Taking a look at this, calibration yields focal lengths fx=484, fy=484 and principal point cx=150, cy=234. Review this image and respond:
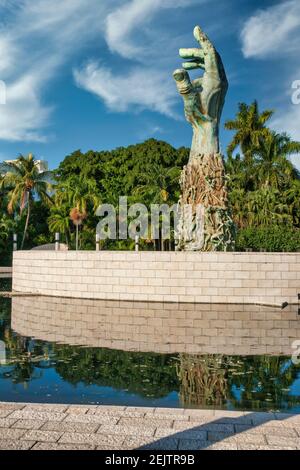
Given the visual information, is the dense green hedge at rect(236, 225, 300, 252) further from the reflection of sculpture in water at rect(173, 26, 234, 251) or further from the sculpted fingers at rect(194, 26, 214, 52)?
the sculpted fingers at rect(194, 26, 214, 52)

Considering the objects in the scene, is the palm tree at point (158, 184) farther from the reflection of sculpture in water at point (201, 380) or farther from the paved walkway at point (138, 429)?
the paved walkway at point (138, 429)

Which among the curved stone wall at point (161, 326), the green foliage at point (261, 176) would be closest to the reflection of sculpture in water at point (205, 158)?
the curved stone wall at point (161, 326)

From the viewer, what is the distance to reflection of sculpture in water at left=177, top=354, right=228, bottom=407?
6.43m

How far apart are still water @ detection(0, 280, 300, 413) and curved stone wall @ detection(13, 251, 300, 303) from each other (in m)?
1.18

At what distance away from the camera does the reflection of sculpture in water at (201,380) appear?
6434 mm

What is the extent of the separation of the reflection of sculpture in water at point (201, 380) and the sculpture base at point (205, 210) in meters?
9.15

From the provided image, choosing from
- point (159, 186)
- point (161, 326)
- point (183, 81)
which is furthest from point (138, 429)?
point (159, 186)

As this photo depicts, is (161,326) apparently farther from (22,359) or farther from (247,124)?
(247,124)

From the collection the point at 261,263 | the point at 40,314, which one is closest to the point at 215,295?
the point at 261,263

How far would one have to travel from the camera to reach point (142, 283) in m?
16.1

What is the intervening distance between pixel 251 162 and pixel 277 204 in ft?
15.2

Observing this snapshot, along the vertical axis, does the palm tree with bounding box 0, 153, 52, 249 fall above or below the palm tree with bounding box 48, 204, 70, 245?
above

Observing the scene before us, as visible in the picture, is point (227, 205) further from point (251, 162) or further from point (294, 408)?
point (251, 162)

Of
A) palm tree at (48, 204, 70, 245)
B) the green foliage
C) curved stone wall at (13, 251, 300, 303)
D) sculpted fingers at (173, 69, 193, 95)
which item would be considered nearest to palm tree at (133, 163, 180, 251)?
the green foliage
